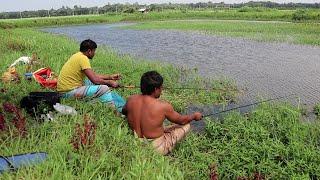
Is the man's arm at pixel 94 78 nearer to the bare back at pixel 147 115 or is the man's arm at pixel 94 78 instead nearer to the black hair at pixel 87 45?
the black hair at pixel 87 45

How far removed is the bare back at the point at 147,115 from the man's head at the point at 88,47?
1.76m

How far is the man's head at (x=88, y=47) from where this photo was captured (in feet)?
21.7

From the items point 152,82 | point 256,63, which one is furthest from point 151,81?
point 256,63

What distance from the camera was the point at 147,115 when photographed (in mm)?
5004

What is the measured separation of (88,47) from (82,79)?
573 mm

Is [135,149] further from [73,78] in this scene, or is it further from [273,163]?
[73,78]

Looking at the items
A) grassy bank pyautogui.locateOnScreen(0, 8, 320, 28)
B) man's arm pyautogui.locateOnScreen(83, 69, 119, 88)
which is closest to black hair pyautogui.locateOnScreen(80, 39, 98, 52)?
man's arm pyautogui.locateOnScreen(83, 69, 119, 88)

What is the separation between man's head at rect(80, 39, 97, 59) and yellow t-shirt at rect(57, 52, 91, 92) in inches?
3.0

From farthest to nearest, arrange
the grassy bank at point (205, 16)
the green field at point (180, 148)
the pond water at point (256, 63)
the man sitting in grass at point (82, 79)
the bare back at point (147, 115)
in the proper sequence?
the grassy bank at point (205, 16)
the pond water at point (256, 63)
the man sitting in grass at point (82, 79)
the bare back at point (147, 115)
the green field at point (180, 148)

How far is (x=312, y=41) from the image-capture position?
61.4ft

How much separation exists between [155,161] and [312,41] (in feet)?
53.3

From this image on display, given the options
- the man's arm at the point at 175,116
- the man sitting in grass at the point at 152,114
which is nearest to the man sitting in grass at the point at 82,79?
the man sitting in grass at the point at 152,114

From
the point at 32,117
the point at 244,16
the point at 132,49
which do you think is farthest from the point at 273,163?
the point at 244,16

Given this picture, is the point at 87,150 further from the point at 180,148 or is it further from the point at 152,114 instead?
→ the point at 180,148
